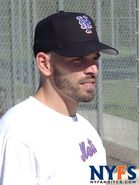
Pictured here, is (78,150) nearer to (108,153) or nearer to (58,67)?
(58,67)

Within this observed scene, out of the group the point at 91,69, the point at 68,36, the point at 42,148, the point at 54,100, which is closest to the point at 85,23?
the point at 68,36

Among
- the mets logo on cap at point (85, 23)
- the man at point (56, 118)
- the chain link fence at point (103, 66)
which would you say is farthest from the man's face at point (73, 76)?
the chain link fence at point (103, 66)

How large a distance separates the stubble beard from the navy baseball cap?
0.36ft

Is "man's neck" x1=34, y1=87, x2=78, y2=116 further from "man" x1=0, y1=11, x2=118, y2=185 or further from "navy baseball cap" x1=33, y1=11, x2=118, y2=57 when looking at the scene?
"navy baseball cap" x1=33, y1=11, x2=118, y2=57

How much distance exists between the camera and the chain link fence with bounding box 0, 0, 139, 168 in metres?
A: 6.70

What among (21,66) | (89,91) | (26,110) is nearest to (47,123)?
(26,110)

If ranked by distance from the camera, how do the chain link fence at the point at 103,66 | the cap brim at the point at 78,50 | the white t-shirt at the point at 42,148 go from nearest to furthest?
the white t-shirt at the point at 42,148
the cap brim at the point at 78,50
the chain link fence at the point at 103,66

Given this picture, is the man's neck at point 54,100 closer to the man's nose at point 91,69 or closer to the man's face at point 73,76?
the man's face at point 73,76

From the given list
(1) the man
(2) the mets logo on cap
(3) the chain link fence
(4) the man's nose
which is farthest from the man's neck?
(3) the chain link fence

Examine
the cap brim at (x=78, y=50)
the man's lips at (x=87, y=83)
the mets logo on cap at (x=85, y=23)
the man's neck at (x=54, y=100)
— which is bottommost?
the man's neck at (x=54, y=100)

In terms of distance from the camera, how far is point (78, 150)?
89.0 inches

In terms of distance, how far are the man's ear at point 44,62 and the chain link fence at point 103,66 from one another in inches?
171

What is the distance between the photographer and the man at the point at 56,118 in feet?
6.66

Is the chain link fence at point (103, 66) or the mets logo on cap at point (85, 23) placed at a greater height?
the mets logo on cap at point (85, 23)
